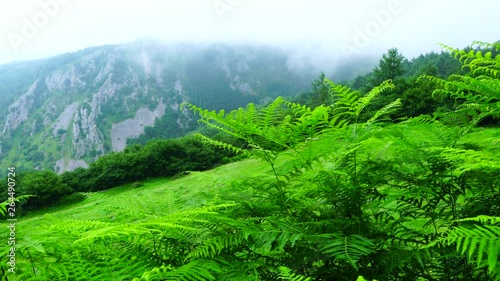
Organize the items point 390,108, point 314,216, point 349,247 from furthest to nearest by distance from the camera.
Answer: point 390,108 → point 314,216 → point 349,247

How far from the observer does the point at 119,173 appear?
136ft

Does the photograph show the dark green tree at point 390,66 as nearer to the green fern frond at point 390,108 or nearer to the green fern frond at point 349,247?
the green fern frond at point 390,108

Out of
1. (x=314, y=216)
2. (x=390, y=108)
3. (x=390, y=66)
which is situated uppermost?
(x=390, y=108)

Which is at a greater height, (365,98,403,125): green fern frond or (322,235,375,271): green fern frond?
(365,98,403,125): green fern frond

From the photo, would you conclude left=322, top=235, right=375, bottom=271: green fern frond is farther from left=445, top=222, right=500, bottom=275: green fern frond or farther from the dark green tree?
the dark green tree

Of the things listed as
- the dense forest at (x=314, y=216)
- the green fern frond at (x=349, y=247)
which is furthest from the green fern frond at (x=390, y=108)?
the green fern frond at (x=349, y=247)

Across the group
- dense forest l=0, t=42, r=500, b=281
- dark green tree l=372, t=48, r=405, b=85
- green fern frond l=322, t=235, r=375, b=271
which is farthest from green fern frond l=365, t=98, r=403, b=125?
dark green tree l=372, t=48, r=405, b=85

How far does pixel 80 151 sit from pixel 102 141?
37.2 ft

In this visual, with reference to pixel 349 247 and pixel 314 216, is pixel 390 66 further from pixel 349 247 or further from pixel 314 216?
pixel 349 247

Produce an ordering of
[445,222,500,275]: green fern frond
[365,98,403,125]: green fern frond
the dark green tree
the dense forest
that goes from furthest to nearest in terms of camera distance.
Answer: the dark green tree → [365,98,403,125]: green fern frond → the dense forest → [445,222,500,275]: green fern frond

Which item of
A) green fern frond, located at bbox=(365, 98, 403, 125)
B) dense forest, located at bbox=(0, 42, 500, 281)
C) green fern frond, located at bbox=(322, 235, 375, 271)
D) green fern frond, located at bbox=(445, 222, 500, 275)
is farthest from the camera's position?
green fern frond, located at bbox=(365, 98, 403, 125)

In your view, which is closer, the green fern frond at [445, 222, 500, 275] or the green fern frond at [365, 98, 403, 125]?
the green fern frond at [445, 222, 500, 275]

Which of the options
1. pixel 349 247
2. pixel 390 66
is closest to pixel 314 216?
pixel 349 247

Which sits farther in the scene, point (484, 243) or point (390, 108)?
point (390, 108)
